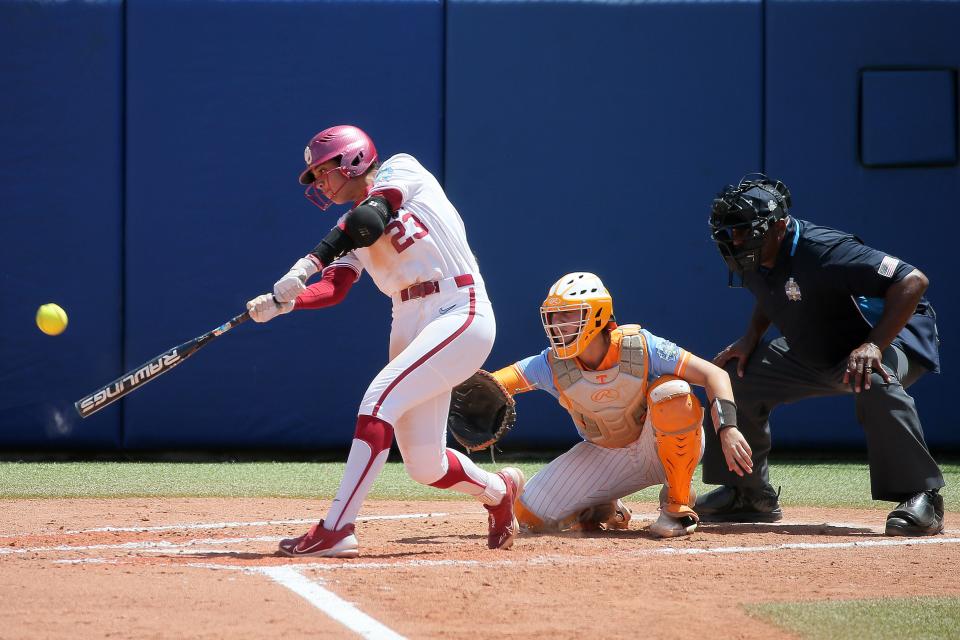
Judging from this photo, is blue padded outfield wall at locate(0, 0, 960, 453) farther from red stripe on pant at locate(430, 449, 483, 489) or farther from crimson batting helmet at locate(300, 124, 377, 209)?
red stripe on pant at locate(430, 449, 483, 489)

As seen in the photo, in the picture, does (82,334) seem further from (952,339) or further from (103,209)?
(952,339)

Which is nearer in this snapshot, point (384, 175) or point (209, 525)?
point (384, 175)

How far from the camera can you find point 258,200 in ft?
29.0

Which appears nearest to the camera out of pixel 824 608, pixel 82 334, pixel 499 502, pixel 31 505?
pixel 824 608

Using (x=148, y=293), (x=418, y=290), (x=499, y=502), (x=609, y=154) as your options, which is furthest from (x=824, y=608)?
(x=148, y=293)

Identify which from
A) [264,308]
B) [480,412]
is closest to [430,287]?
[264,308]

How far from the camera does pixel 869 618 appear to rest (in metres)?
3.57

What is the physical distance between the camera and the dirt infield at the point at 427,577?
3387 mm

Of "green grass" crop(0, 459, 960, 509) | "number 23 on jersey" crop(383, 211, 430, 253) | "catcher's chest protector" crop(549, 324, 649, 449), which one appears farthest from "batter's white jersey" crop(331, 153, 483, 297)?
"green grass" crop(0, 459, 960, 509)

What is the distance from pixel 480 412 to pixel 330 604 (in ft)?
5.85

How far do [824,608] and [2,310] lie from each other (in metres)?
6.85

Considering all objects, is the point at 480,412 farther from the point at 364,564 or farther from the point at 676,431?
the point at 364,564

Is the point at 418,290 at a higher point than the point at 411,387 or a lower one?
higher

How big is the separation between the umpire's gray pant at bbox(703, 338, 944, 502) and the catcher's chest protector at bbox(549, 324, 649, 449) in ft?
1.71
